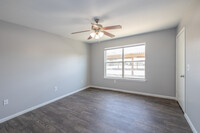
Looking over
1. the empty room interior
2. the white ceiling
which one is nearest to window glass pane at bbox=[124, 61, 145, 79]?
the empty room interior

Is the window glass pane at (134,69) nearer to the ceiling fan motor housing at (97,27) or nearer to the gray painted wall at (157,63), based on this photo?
the gray painted wall at (157,63)

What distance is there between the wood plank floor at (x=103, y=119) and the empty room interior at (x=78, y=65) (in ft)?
0.06

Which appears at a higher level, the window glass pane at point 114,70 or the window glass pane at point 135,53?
the window glass pane at point 135,53

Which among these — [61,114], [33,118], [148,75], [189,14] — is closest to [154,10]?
[189,14]

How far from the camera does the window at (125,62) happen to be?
373cm

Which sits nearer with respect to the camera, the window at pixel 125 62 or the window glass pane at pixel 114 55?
the window at pixel 125 62

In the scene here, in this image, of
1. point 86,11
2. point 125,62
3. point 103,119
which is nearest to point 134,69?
point 125,62

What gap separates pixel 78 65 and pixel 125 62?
223cm

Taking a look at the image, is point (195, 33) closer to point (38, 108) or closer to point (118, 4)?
point (118, 4)

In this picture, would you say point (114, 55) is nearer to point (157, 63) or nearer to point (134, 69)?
point (134, 69)

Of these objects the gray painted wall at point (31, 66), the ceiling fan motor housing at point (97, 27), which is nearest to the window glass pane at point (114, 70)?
the gray painted wall at point (31, 66)

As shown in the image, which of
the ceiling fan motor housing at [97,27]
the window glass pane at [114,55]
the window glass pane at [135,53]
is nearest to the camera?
the ceiling fan motor housing at [97,27]

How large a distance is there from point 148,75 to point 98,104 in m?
2.24

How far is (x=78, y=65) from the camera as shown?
423cm
